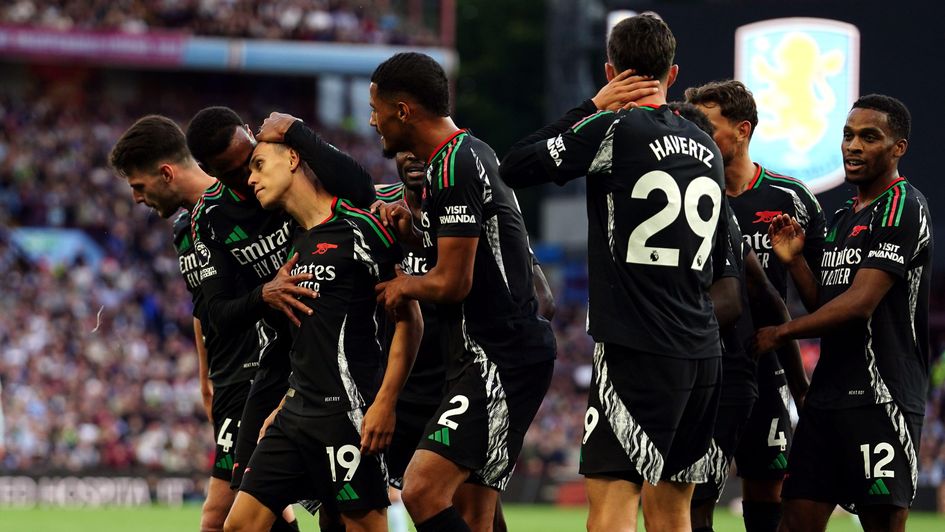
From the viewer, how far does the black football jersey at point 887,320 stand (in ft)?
21.9

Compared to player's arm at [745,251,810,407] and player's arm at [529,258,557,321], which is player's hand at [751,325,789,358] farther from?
player's arm at [529,258,557,321]

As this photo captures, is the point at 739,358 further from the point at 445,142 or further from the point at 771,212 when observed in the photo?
the point at 445,142

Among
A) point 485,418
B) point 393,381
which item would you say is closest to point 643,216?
point 485,418

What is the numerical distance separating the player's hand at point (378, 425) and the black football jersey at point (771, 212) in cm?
233

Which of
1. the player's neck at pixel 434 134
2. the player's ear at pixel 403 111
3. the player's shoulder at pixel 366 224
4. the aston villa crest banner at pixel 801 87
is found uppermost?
the aston villa crest banner at pixel 801 87

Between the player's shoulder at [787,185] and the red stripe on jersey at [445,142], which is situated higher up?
the red stripe on jersey at [445,142]

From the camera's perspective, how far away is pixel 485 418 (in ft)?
19.6

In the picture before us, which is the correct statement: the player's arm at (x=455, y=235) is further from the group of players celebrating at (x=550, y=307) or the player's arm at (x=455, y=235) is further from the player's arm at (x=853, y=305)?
the player's arm at (x=853, y=305)

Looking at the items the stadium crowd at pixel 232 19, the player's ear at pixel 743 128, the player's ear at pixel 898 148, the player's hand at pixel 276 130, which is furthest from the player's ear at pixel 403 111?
the stadium crowd at pixel 232 19

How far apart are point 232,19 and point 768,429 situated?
29452 mm

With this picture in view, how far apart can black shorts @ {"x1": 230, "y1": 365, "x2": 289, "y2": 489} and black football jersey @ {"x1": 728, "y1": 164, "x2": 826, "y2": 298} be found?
2537 mm

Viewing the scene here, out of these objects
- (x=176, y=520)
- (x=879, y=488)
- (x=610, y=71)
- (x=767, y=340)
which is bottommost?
(x=176, y=520)

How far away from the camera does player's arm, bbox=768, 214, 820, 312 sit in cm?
699

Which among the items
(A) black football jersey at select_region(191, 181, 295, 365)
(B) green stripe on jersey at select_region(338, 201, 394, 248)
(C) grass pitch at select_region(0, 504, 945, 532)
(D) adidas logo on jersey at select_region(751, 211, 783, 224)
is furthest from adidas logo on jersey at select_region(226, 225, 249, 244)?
(C) grass pitch at select_region(0, 504, 945, 532)
